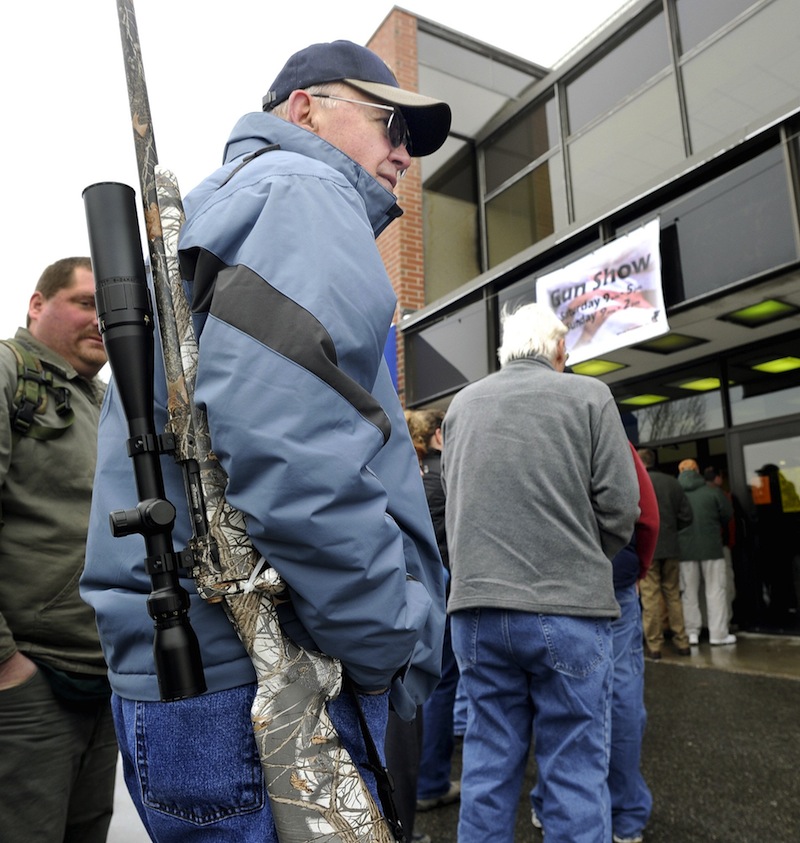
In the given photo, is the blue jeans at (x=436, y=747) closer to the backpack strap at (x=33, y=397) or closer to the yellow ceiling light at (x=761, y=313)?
the backpack strap at (x=33, y=397)

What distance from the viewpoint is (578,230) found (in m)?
7.77

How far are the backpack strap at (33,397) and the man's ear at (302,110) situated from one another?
1.16 metres

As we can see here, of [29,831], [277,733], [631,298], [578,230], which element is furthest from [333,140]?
[578,230]

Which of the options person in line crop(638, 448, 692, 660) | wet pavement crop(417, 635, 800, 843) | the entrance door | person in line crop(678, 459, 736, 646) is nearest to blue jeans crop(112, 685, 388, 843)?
wet pavement crop(417, 635, 800, 843)

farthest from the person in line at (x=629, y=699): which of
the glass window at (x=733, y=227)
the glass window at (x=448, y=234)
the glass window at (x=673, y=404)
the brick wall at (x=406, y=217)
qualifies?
the glass window at (x=448, y=234)

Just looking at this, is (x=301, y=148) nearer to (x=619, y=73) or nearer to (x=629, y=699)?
(x=629, y=699)

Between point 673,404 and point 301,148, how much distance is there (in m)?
8.15

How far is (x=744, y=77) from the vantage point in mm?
6613

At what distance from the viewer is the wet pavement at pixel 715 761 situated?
3062mm

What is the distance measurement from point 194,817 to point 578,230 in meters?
7.55

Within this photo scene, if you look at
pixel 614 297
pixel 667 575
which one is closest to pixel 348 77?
pixel 614 297

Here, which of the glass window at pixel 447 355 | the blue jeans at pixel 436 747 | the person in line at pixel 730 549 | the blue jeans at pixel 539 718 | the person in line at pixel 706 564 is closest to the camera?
the blue jeans at pixel 539 718

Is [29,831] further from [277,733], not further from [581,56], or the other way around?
[581,56]

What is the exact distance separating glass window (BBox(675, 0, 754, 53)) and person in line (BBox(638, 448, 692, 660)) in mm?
4232
